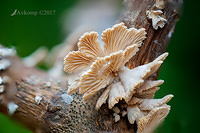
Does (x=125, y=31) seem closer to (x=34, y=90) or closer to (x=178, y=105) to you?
(x=34, y=90)

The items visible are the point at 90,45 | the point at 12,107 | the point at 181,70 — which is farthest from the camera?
the point at 181,70

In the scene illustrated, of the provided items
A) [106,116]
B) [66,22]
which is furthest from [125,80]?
[66,22]

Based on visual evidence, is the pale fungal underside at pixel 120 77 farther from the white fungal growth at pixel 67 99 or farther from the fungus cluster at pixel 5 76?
the fungus cluster at pixel 5 76

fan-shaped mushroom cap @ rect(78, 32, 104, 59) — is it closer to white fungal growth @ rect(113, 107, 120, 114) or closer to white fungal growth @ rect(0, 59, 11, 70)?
white fungal growth @ rect(113, 107, 120, 114)

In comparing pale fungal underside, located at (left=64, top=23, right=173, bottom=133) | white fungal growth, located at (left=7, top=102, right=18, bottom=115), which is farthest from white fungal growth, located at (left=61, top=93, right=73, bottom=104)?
white fungal growth, located at (left=7, top=102, right=18, bottom=115)

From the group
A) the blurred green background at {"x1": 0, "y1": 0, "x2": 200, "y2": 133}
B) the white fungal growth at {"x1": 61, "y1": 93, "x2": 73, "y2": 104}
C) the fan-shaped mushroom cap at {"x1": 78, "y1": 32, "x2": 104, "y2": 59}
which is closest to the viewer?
the fan-shaped mushroom cap at {"x1": 78, "y1": 32, "x2": 104, "y2": 59}

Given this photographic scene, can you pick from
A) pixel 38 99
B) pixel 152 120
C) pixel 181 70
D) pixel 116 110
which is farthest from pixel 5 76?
pixel 181 70

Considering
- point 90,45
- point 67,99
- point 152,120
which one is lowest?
point 152,120

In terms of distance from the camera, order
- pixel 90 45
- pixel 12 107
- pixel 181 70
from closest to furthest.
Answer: pixel 90 45 → pixel 12 107 → pixel 181 70

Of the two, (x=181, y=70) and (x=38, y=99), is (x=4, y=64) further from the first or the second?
(x=181, y=70)

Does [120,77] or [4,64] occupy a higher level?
[4,64]
